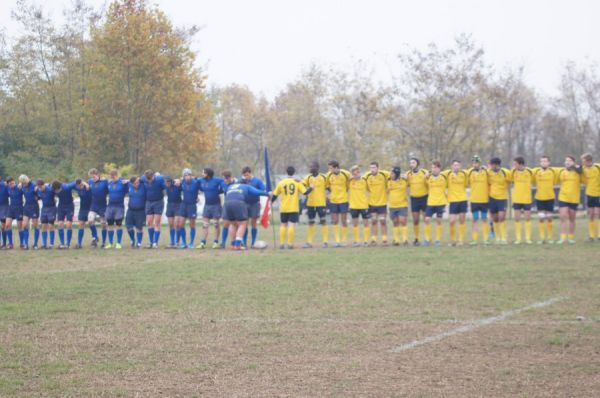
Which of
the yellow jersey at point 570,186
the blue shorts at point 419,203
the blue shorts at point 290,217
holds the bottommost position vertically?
the blue shorts at point 290,217

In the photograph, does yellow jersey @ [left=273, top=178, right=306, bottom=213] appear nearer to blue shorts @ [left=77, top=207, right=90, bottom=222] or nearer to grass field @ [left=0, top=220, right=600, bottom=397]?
grass field @ [left=0, top=220, right=600, bottom=397]

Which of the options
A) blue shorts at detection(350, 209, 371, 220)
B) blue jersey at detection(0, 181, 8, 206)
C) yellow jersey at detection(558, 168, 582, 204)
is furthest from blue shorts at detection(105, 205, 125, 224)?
yellow jersey at detection(558, 168, 582, 204)

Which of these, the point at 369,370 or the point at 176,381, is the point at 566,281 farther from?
the point at 176,381

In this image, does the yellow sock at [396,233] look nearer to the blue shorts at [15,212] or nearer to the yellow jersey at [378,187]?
the yellow jersey at [378,187]

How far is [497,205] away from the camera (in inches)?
817

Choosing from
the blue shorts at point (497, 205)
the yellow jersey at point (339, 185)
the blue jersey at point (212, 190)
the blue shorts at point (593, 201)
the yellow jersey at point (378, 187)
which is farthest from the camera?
the blue jersey at point (212, 190)

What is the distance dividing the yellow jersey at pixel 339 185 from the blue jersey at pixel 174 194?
4186 mm

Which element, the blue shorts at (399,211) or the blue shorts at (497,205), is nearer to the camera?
the blue shorts at (497,205)

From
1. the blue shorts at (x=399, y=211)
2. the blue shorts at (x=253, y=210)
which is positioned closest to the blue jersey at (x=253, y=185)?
the blue shorts at (x=253, y=210)

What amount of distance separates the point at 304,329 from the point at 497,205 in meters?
12.7

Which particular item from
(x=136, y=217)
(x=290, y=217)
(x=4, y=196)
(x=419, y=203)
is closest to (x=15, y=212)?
(x=4, y=196)

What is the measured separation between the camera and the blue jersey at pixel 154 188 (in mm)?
21906

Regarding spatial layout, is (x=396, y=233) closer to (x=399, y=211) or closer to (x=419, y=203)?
(x=399, y=211)

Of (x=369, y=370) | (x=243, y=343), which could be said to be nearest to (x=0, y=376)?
(x=243, y=343)
